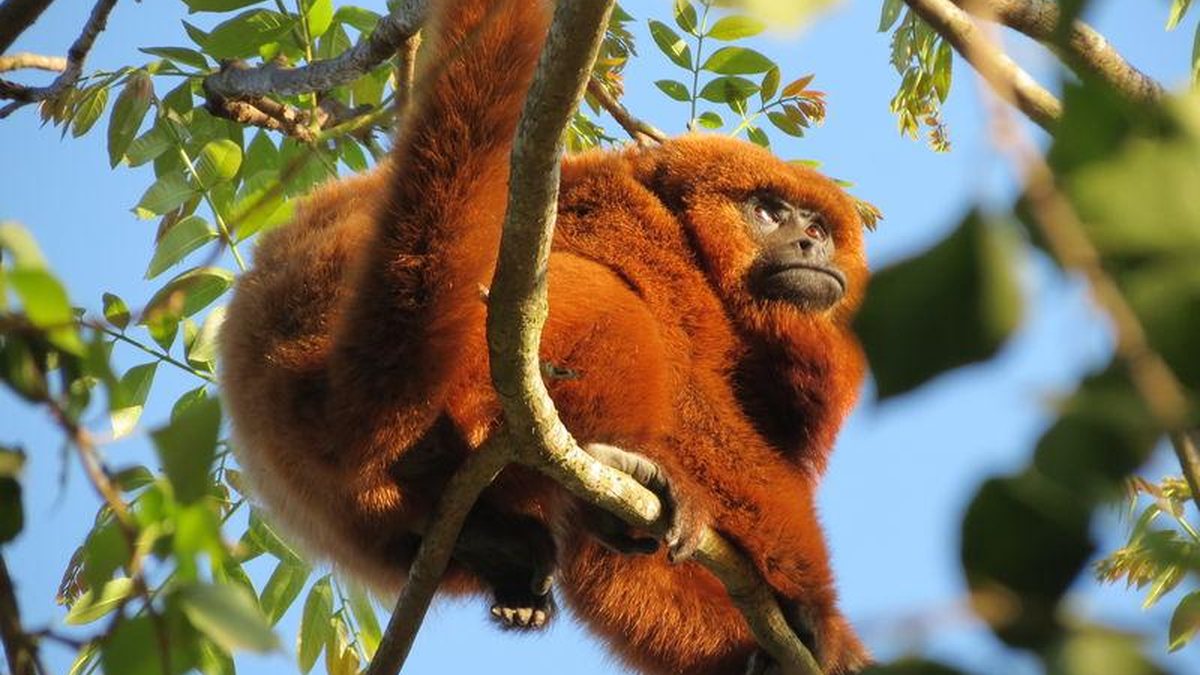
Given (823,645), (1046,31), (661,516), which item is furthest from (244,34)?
(1046,31)

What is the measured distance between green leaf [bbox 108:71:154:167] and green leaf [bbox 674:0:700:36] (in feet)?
6.81

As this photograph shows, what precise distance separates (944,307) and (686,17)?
15.8ft

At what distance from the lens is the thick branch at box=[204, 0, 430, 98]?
13.9ft

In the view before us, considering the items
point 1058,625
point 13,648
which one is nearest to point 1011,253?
point 1058,625

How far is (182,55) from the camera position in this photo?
205 inches

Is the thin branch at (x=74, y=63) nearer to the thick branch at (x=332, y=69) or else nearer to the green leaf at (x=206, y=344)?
the thick branch at (x=332, y=69)

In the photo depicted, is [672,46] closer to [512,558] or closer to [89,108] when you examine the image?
[89,108]

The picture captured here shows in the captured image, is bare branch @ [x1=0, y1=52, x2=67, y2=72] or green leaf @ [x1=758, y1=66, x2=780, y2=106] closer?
bare branch @ [x1=0, y1=52, x2=67, y2=72]

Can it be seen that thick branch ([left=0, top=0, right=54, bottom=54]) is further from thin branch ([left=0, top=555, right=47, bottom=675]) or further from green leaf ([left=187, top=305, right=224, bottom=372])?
thin branch ([left=0, top=555, right=47, bottom=675])

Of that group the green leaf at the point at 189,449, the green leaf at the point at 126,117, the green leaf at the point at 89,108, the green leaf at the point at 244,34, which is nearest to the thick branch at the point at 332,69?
the green leaf at the point at 244,34

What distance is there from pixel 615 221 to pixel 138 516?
318 cm

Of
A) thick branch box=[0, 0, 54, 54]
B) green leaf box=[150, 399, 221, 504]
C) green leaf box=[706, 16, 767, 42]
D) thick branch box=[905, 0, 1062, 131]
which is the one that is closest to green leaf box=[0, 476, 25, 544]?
green leaf box=[150, 399, 221, 504]

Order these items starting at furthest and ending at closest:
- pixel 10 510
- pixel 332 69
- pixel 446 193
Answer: pixel 332 69
pixel 446 193
pixel 10 510

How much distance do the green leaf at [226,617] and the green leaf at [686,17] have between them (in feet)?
14.8
